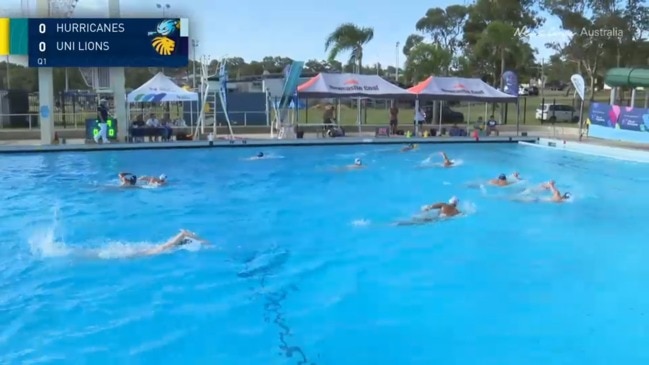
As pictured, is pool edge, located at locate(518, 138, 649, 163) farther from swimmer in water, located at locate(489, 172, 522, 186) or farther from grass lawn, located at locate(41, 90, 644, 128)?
swimmer in water, located at locate(489, 172, 522, 186)

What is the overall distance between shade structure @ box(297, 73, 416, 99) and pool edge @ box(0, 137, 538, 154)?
5.72 ft

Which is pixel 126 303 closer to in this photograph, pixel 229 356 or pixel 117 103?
pixel 229 356

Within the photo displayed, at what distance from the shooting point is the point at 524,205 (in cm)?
1227

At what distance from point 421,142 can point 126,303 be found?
678 inches

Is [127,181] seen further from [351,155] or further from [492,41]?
[492,41]

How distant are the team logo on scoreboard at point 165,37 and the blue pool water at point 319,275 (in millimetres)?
7864

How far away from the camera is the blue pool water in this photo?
5.91 m

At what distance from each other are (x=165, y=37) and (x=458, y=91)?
35.6 feet

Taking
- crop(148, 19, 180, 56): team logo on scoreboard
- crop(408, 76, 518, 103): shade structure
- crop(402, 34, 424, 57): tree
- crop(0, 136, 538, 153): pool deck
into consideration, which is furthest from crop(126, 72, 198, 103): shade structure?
crop(402, 34, 424, 57): tree

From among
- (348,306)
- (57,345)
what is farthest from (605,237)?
(57,345)

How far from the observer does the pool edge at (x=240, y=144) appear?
65.4 feet

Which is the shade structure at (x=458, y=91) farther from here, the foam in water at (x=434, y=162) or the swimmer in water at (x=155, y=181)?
the swimmer in water at (x=155, y=181)

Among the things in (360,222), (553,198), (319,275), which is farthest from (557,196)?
(319,275)
